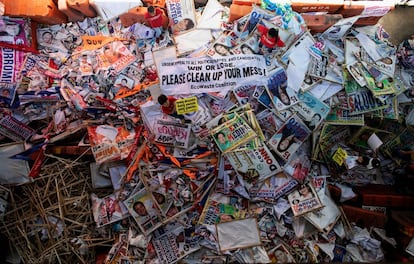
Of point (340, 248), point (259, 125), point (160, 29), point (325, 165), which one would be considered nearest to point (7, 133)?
point (160, 29)

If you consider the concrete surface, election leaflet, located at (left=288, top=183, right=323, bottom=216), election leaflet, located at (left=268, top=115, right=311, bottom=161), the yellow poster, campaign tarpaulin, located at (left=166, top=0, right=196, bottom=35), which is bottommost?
election leaflet, located at (left=288, top=183, right=323, bottom=216)

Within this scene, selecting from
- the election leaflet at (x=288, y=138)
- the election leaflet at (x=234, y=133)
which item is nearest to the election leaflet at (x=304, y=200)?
the election leaflet at (x=288, y=138)

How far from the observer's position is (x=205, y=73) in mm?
3457

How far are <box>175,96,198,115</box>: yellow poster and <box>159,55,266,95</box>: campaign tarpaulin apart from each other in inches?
4.2

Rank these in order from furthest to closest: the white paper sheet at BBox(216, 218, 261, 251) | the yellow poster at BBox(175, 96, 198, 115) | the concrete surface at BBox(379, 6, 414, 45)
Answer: the concrete surface at BBox(379, 6, 414, 45)
the white paper sheet at BBox(216, 218, 261, 251)
the yellow poster at BBox(175, 96, 198, 115)

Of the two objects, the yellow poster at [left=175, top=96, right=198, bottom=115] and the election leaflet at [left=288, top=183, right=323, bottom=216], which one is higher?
the yellow poster at [left=175, top=96, right=198, bottom=115]

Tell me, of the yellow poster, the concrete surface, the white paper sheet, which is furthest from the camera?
the concrete surface

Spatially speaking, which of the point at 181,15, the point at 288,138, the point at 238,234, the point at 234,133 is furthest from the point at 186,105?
the point at 238,234

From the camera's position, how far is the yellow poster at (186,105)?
133 inches

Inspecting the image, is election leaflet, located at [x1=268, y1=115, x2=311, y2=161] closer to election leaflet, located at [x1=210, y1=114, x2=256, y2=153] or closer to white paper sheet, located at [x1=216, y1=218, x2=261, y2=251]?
election leaflet, located at [x1=210, y1=114, x2=256, y2=153]

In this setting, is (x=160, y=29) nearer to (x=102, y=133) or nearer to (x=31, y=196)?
(x=102, y=133)

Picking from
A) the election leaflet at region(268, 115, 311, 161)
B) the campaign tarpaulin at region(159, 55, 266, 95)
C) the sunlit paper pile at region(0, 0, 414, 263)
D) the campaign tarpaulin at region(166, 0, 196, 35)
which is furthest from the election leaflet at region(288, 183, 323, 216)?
the campaign tarpaulin at region(166, 0, 196, 35)

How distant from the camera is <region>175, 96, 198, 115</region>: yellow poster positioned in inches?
133

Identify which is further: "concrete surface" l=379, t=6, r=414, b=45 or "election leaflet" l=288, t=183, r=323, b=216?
"concrete surface" l=379, t=6, r=414, b=45
